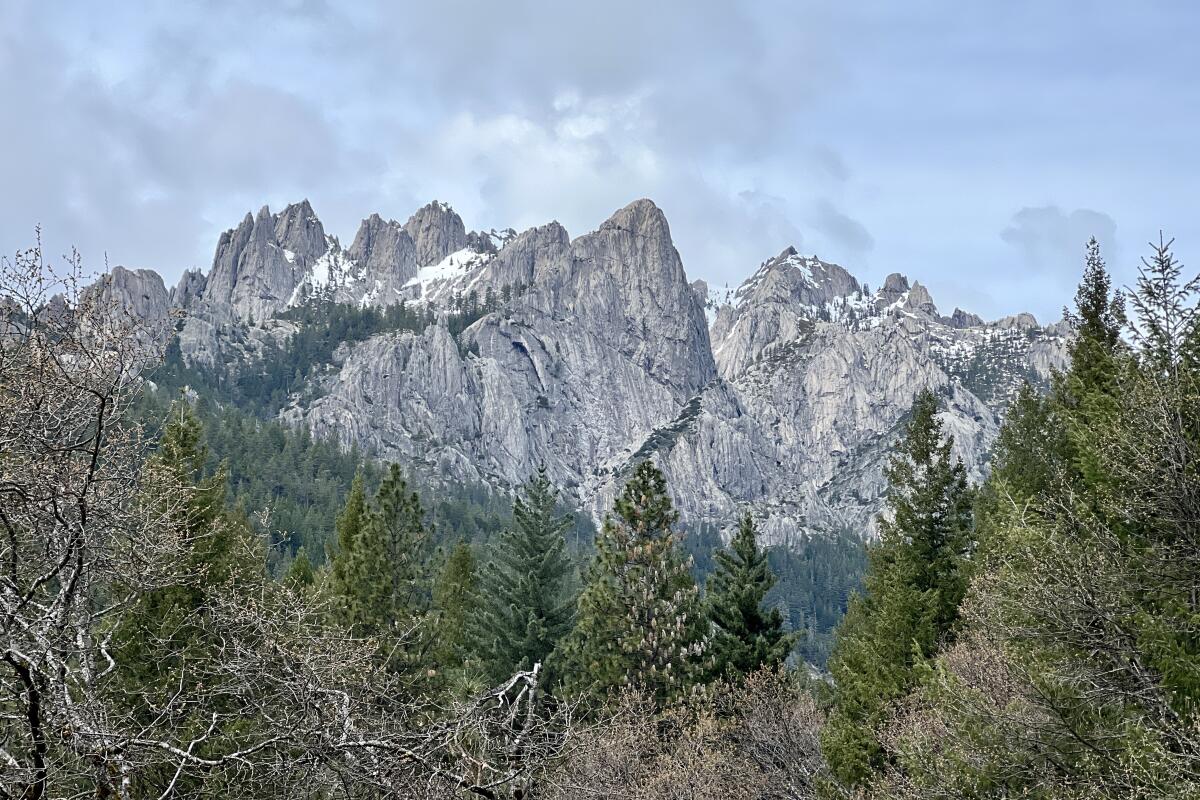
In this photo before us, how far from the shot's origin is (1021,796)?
11.4 m

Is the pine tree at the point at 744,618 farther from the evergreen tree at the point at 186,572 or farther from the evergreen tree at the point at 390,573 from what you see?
the evergreen tree at the point at 186,572

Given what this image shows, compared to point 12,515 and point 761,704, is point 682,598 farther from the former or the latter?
point 12,515

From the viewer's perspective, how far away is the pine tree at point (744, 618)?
2820 centimetres

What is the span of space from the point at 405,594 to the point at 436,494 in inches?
5996

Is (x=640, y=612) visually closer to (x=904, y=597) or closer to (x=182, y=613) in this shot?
(x=904, y=597)

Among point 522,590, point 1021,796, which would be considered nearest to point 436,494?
point 522,590

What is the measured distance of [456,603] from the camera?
127ft

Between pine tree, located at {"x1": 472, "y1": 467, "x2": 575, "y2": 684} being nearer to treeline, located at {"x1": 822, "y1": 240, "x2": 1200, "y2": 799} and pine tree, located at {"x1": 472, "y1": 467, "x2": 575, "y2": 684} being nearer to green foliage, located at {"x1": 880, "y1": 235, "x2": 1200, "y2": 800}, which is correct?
treeline, located at {"x1": 822, "y1": 240, "x2": 1200, "y2": 799}

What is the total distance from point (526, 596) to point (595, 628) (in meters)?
4.52

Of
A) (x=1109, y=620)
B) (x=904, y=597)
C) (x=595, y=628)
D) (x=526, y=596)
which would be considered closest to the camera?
(x=1109, y=620)

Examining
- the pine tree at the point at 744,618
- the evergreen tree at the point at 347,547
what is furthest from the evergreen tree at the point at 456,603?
the pine tree at the point at 744,618

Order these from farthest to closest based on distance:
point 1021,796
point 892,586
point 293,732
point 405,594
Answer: point 405,594 < point 892,586 < point 1021,796 < point 293,732

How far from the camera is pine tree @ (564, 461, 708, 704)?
27.2 meters

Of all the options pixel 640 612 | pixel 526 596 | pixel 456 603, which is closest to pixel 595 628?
pixel 640 612
